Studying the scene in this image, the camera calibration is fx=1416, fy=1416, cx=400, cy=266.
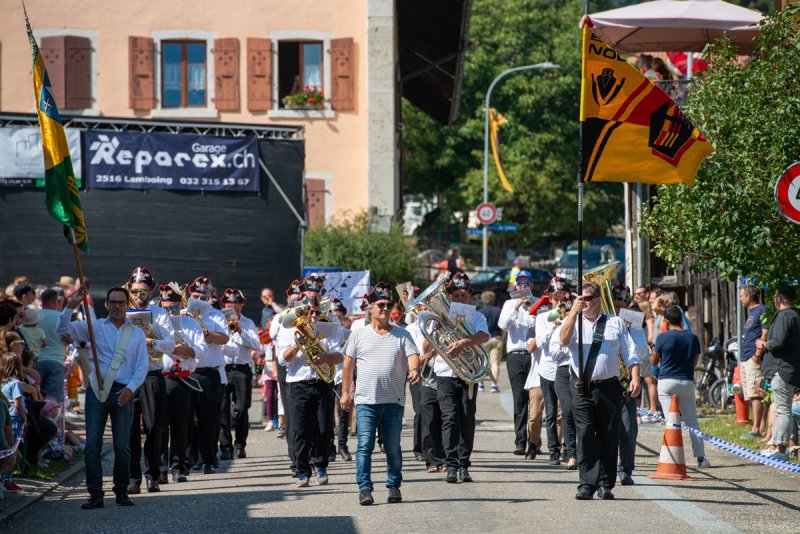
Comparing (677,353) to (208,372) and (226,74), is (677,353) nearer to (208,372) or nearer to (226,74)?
(208,372)

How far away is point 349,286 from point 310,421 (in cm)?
1006

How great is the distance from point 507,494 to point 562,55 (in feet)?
151

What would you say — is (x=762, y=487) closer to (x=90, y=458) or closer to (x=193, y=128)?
(x=90, y=458)

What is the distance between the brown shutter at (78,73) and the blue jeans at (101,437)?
24.3 meters

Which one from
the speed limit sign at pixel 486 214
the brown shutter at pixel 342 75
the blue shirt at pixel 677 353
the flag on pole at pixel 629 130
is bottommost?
the blue shirt at pixel 677 353

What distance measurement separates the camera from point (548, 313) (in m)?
14.6

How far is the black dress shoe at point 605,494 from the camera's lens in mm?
12172

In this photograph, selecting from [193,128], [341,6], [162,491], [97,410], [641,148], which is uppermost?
[341,6]

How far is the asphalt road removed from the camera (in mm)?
10758

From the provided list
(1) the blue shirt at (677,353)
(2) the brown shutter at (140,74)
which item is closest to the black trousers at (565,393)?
(1) the blue shirt at (677,353)

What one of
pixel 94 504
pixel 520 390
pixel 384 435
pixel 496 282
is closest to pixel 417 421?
pixel 520 390

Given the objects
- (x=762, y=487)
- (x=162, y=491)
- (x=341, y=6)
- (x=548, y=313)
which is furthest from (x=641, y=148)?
(x=341, y=6)

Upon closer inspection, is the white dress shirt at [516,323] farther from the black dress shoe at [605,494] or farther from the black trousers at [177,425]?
the black dress shoe at [605,494]

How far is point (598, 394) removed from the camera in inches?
481
